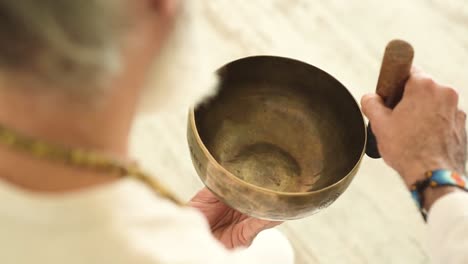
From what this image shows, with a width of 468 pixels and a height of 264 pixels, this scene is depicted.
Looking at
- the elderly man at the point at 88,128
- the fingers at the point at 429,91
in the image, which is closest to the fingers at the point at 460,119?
the fingers at the point at 429,91

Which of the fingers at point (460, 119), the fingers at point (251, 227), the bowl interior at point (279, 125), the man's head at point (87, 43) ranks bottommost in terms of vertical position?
the fingers at point (251, 227)

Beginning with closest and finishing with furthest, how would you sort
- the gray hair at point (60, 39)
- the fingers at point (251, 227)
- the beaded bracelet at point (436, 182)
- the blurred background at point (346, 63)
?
the gray hair at point (60, 39) → the beaded bracelet at point (436, 182) → the fingers at point (251, 227) → the blurred background at point (346, 63)

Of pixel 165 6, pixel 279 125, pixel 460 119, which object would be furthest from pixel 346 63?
pixel 165 6

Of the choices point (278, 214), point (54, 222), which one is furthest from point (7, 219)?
point (278, 214)

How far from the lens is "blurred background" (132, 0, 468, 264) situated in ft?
4.32

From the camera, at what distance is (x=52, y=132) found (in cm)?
43

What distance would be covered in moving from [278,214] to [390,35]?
1025mm

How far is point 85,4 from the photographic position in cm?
38

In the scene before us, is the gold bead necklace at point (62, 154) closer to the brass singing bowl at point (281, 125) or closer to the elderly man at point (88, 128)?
the elderly man at point (88, 128)

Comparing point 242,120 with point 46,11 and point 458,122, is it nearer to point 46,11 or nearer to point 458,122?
point 458,122

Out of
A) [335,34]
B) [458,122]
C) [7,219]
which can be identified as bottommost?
[335,34]

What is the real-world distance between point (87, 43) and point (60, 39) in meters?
0.02

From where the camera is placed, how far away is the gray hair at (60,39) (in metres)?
0.37

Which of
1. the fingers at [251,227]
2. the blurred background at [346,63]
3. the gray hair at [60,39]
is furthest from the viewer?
the blurred background at [346,63]
